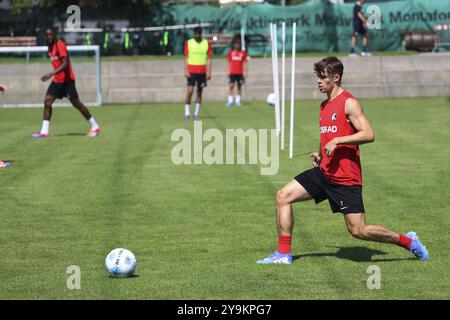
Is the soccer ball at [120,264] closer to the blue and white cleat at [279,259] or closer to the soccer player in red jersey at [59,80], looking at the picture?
the blue and white cleat at [279,259]

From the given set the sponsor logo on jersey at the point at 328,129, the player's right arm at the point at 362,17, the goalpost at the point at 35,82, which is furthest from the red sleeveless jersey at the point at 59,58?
the player's right arm at the point at 362,17

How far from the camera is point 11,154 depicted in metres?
18.7

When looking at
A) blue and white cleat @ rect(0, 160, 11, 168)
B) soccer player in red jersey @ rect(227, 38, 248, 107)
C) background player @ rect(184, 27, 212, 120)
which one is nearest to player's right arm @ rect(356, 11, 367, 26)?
soccer player in red jersey @ rect(227, 38, 248, 107)

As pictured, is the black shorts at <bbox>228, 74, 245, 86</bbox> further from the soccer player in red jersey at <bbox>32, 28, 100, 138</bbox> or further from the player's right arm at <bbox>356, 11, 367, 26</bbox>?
the soccer player in red jersey at <bbox>32, 28, 100, 138</bbox>

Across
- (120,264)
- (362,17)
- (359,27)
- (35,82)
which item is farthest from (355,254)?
(359,27)

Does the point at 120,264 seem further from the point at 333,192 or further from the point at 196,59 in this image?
the point at 196,59

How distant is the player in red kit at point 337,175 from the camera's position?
362 inches

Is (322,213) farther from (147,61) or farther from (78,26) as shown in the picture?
(78,26)

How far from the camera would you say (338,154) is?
9406 mm

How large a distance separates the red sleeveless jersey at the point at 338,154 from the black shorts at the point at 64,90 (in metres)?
12.6

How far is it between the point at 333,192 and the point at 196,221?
2.97 m

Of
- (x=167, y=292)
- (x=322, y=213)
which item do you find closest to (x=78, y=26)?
(x=322, y=213)

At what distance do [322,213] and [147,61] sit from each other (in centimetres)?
2380
